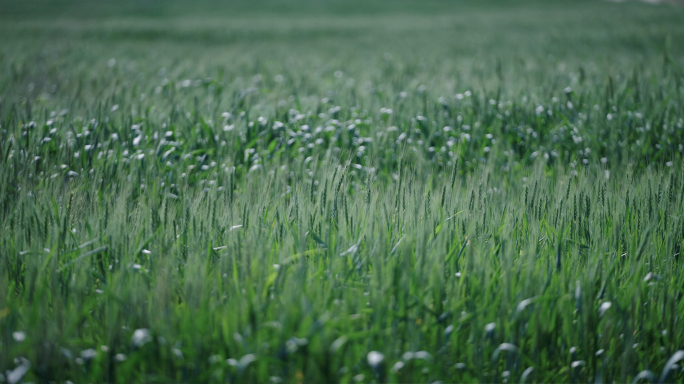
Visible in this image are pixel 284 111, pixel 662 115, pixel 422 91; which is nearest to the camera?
pixel 662 115

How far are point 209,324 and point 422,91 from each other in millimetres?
3744

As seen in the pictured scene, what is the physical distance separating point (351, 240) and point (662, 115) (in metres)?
3.21

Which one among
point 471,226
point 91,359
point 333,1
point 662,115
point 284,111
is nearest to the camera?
point 91,359

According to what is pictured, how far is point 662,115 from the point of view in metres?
3.52

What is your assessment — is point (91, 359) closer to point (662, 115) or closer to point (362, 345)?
point (362, 345)

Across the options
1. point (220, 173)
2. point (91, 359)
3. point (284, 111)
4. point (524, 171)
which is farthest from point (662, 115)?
point (91, 359)

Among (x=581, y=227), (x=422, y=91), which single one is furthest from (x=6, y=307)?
(x=422, y=91)

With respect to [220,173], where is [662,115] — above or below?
above

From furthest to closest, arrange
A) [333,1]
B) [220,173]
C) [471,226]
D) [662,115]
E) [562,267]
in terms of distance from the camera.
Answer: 1. [333,1]
2. [662,115]
3. [220,173]
4. [471,226]
5. [562,267]

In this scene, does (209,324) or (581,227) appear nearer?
(209,324)

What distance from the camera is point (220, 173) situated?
8.90 feet

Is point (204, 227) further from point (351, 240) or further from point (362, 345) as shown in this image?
point (362, 345)

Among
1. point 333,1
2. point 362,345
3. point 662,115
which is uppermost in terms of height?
point 333,1

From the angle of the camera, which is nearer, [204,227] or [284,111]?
[204,227]
